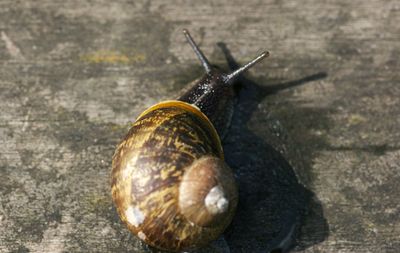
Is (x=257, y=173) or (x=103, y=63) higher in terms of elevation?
(x=103, y=63)

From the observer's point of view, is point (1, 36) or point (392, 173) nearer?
point (392, 173)

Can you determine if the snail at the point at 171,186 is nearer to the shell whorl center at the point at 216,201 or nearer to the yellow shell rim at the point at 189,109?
the shell whorl center at the point at 216,201

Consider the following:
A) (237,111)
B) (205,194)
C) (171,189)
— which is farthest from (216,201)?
(237,111)

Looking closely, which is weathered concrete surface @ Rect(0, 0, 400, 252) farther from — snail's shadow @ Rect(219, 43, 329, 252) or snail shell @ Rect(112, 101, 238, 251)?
snail shell @ Rect(112, 101, 238, 251)

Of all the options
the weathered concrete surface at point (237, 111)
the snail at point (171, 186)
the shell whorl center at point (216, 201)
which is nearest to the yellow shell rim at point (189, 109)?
the snail at point (171, 186)

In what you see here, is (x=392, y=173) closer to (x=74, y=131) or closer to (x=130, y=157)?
(x=130, y=157)

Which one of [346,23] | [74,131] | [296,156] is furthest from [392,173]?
[74,131]

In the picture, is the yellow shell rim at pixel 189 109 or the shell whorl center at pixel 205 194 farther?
the yellow shell rim at pixel 189 109
